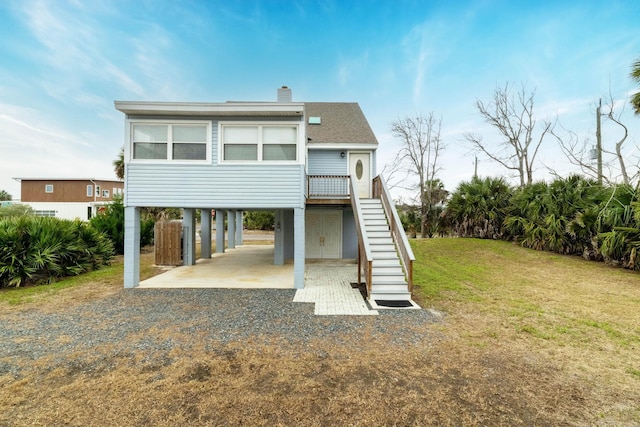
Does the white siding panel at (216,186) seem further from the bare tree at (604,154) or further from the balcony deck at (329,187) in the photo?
the bare tree at (604,154)

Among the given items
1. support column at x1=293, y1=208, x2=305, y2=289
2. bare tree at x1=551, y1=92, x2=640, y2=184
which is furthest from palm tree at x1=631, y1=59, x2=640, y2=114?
support column at x1=293, y1=208, x2=305, y2=289

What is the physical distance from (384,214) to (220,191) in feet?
18.3

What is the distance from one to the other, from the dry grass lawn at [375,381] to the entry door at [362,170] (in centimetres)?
749

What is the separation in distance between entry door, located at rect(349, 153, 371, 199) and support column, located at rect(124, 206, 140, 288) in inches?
336

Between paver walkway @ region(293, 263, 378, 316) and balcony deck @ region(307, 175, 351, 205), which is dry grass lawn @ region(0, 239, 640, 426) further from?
balcony deck @ region(307, 175, 351, 205)

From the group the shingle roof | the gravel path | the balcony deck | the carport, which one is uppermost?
the shingle roof

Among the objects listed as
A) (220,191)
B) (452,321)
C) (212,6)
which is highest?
(212,6)

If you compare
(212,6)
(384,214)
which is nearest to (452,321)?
(384,214)

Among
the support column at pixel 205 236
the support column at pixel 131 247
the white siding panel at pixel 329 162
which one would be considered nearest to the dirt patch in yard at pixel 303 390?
the support column at pixel 131 247

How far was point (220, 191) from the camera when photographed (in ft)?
26.1

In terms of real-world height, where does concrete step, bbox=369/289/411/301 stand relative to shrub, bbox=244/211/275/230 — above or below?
below

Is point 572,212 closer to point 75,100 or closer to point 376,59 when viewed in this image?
point 376,59

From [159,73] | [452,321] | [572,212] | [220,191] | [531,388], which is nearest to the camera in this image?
[531,388]

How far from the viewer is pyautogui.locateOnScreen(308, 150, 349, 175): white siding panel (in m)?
12.3
